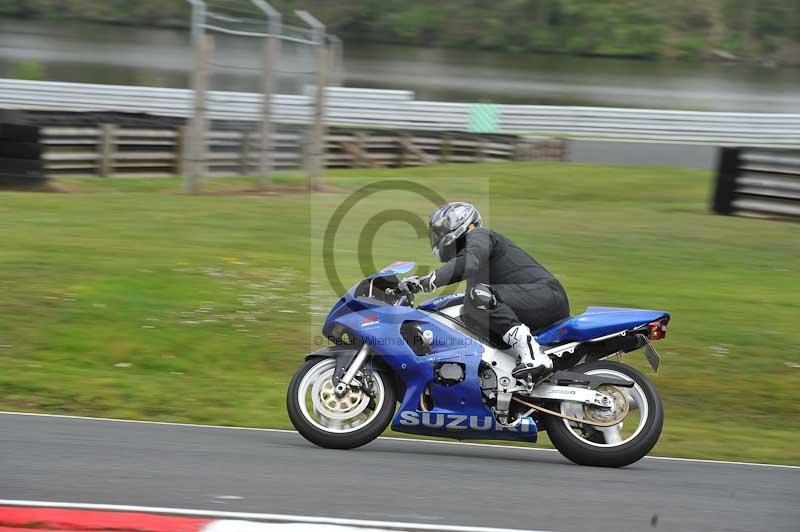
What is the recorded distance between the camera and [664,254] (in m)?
15.4

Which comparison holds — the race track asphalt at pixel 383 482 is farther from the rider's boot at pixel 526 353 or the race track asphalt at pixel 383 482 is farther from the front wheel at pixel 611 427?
the rider's boot at pixel 526 353

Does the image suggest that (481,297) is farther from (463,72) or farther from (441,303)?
(463,72)

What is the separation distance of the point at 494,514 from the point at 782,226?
13.5 meters

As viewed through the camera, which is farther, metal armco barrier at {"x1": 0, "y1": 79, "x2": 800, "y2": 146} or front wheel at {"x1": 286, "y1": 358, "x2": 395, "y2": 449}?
metal armco barrier at {"x1": 0, "y1": 79, "x2": 800, "y2": 146}

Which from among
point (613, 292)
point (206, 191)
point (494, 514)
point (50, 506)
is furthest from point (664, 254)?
point (50, 506)

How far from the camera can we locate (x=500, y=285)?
292 inches

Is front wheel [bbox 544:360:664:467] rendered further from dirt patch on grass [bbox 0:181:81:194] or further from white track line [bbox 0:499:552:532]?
dirt patch on grass [bbox 0:181:81:194]

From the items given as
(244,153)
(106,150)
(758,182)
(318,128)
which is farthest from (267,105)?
(758,182)

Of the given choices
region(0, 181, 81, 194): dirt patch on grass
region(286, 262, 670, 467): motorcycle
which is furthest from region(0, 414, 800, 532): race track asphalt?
region(0, 181, 81, 194): dirt patch on grass

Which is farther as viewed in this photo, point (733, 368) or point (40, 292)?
point (40, 292)

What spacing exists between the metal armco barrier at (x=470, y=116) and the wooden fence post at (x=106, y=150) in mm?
9100

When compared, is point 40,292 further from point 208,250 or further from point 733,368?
point 733,368

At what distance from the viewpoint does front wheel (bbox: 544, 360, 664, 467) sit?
281 inches

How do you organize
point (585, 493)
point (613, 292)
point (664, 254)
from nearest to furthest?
1. point (585, 493)
2. point (613, 292)
3. point (664, 254)
